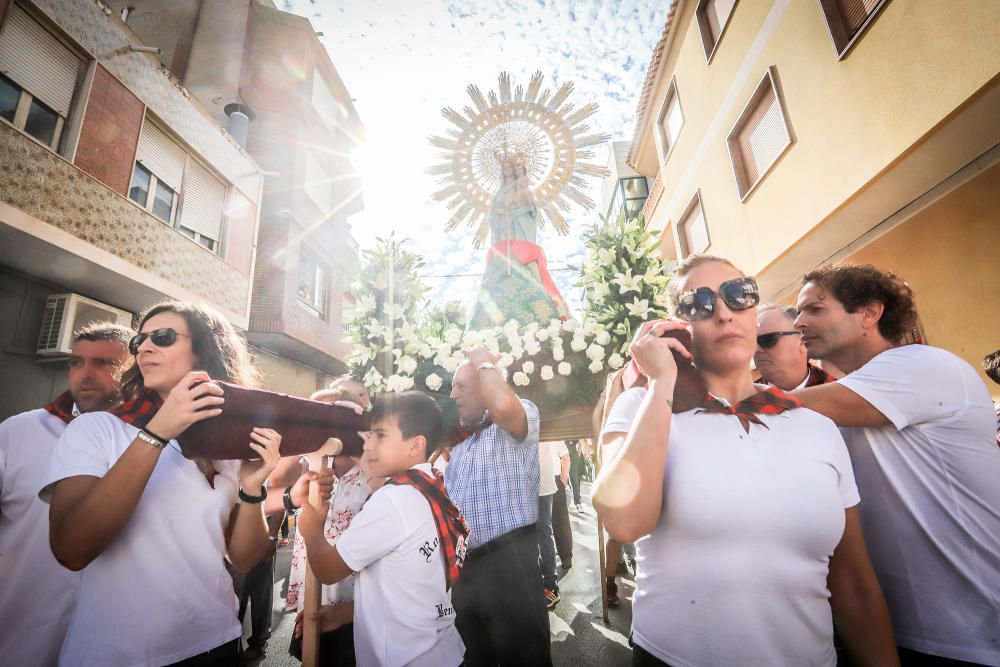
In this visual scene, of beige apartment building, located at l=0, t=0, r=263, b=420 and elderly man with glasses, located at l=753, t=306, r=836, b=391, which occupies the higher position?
beige apartment building, located at l=0, t=0, r=263, b=420

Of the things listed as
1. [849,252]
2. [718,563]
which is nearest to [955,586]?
[718,563]

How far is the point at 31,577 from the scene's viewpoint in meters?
2.19

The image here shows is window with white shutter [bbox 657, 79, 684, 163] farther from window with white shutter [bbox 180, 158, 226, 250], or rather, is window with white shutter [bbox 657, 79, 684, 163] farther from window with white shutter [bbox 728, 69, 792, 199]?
window with white shutter [bbox 180, 158, 226, 250]

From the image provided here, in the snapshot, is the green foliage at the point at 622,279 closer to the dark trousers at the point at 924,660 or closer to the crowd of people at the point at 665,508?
the crowd of people at the point at 665,508

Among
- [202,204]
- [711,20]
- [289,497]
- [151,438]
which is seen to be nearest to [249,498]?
[151,438]

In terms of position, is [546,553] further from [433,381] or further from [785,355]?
[785,355]

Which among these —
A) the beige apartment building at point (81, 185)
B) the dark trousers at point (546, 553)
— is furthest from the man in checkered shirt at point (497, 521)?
the beige apartment building at point (81, 185)

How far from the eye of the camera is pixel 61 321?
7.53m

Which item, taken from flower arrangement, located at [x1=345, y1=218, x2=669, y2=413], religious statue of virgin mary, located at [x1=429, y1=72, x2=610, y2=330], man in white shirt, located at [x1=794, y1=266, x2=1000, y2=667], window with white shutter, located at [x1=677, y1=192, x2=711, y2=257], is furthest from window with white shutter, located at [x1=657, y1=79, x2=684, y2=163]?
man in white shirt, located at [x1=794, y1=266, x2=1000, y2=667]

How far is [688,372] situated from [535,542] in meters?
1.71

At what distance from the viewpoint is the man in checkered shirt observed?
255 centimetres

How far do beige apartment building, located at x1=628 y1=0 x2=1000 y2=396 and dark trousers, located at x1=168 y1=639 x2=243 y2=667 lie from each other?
6410 mm

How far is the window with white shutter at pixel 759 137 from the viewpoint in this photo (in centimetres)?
708

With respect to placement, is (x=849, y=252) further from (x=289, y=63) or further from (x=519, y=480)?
(x=289, y=63)
